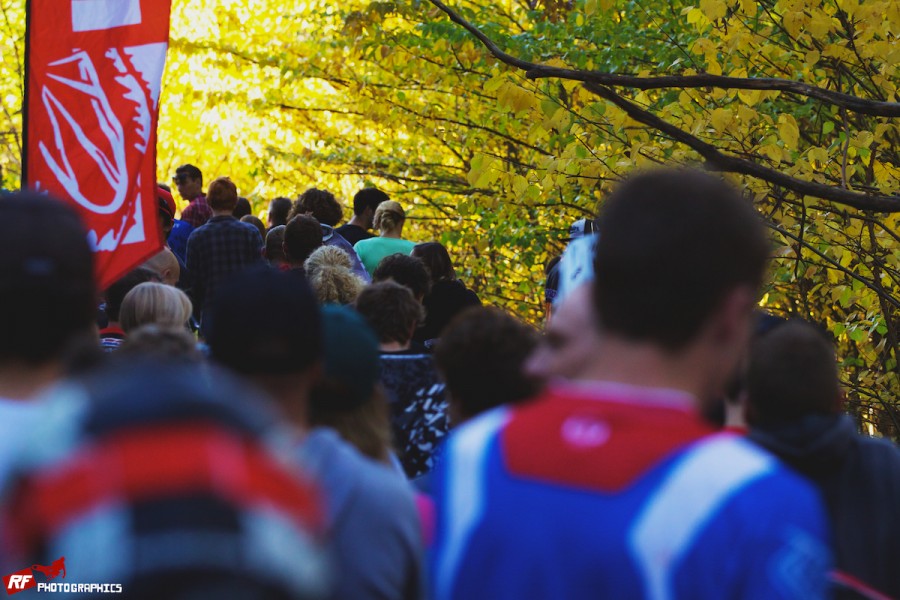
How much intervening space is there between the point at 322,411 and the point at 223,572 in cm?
189

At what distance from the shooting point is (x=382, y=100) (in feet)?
38.3

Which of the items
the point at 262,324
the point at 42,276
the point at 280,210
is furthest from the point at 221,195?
the point at 42,276

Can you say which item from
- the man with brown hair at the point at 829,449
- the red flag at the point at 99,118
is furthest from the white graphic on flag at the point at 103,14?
the man with brown hair at the point at 829,449

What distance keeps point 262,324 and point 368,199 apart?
280 inches

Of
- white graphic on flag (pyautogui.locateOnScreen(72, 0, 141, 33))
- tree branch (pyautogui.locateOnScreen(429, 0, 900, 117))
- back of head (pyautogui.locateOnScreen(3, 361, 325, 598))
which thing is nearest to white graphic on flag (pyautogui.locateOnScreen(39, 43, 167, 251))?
white graphic on flag (pyautogui.locateOnScreen(72, 0, 141, 33))

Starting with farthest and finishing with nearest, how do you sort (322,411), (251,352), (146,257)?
(146,257)
(322,411)
(251,352)

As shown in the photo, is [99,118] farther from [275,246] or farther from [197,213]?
[197,213]

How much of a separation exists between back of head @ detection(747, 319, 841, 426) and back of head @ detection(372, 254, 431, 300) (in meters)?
3.56

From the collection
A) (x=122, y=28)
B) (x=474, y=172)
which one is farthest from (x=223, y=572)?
(x=474, y=172)

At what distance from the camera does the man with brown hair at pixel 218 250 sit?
7641 mm

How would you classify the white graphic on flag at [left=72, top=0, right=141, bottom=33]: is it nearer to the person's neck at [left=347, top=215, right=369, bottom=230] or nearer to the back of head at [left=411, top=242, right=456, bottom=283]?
the back of head at [left=411, top=242, right=456, bottom=283]

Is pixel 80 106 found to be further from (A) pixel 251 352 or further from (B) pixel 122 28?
(A) pixel 251 352

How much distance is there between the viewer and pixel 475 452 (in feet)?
5.84

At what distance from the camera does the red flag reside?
15.8 ft
